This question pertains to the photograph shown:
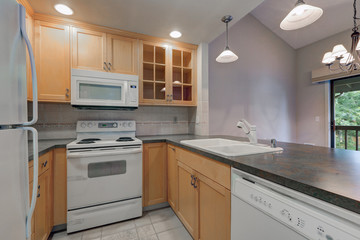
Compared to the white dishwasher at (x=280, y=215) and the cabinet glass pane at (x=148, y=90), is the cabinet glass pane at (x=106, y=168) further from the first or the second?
the white dishwasher at (x=280, y=215)

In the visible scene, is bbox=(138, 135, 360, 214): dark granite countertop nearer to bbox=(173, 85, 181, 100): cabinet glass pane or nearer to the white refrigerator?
the white refrigerator

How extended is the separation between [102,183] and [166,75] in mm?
1575

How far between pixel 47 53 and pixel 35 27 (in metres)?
0.29

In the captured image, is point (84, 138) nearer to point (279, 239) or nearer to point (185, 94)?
point (185, 94)

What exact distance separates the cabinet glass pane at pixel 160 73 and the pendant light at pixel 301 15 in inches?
58.7

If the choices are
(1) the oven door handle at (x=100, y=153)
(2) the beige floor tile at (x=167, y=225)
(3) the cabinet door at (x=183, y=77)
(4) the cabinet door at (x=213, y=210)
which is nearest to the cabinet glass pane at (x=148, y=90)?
(3) the cabinet door at (x=183, y=77)

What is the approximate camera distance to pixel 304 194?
58cm

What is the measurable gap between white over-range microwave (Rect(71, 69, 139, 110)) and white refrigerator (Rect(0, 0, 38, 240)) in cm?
107

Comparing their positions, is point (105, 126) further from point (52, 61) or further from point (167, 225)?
point (167, 225)

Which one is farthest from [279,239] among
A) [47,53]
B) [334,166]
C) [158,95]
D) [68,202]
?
[47,53]

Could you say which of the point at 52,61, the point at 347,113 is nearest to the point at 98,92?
the point at 52,61

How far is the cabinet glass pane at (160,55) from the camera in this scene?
227cm

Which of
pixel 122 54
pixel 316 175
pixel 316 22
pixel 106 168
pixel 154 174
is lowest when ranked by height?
pixel 154 174

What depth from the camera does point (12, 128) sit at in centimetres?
70
